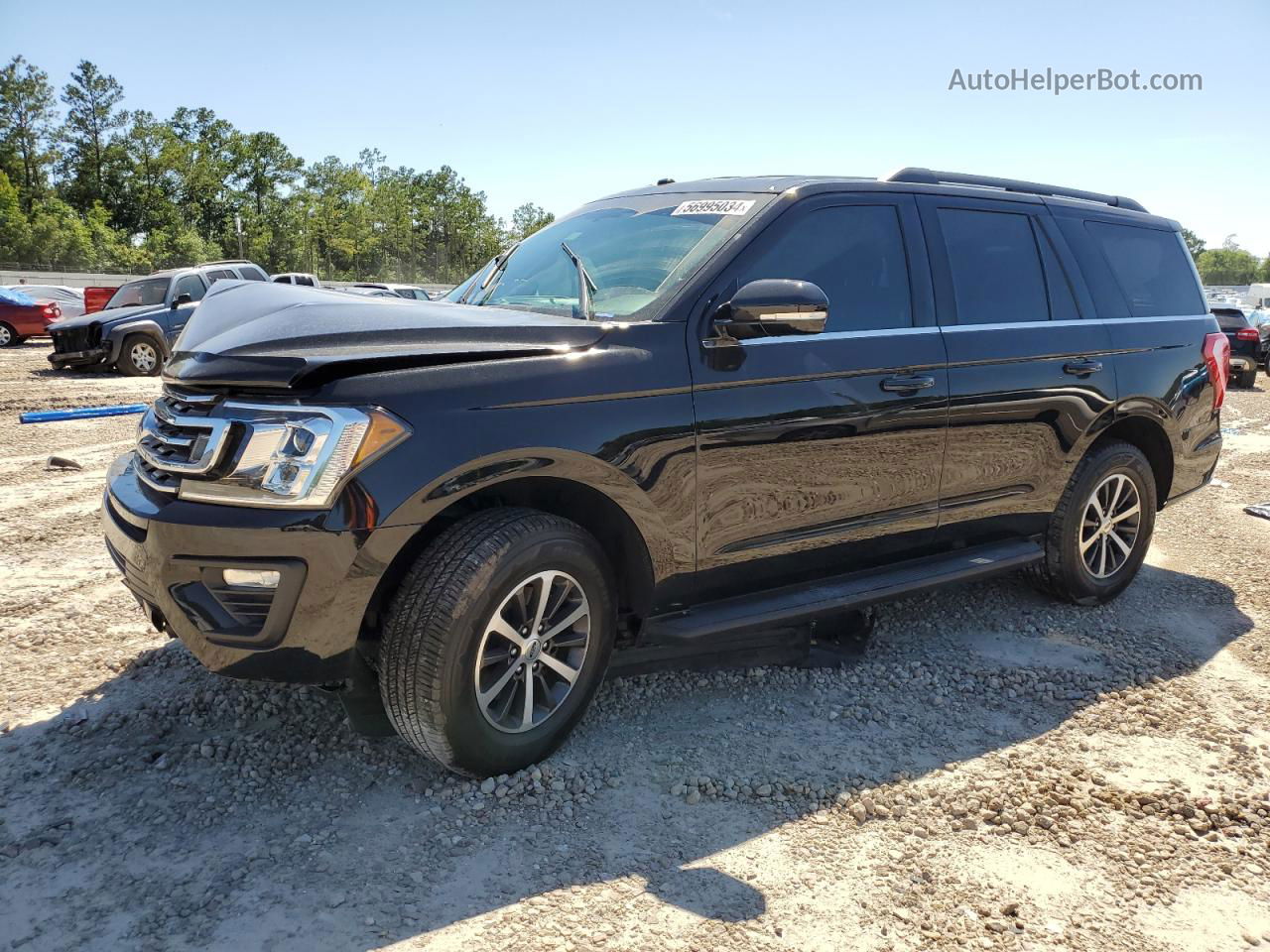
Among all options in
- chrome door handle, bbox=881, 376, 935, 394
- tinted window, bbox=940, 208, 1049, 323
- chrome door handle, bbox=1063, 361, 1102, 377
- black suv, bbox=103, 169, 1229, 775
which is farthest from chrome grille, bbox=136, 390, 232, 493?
chrome door handle, bbox=1063, 361, 1102, 377

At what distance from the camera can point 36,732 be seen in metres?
3.28

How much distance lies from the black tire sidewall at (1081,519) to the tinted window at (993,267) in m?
0.87

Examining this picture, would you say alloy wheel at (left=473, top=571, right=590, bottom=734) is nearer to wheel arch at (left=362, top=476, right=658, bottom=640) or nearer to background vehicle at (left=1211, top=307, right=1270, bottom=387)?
wheel arch at (left=362, top=476, right=658, bottom=640)

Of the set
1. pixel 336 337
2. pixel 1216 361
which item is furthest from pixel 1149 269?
pixel 336 337

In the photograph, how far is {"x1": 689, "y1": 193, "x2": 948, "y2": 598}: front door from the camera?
3.36m

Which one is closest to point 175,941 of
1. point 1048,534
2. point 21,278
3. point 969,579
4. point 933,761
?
point 933,761

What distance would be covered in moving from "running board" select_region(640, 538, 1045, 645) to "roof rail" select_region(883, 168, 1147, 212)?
1669 millimetres

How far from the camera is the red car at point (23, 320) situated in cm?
2039

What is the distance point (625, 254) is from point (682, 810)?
80.5 inches

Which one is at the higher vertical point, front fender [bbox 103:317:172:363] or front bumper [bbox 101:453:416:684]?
front fender [bbox 103:317:172:363]

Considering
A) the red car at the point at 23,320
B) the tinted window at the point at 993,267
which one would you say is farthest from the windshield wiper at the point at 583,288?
the red car at the point at 23,320

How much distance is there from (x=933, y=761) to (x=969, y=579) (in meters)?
1.08

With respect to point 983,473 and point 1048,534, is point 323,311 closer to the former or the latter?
point 983,473

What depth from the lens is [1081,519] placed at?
4746 millimetres
